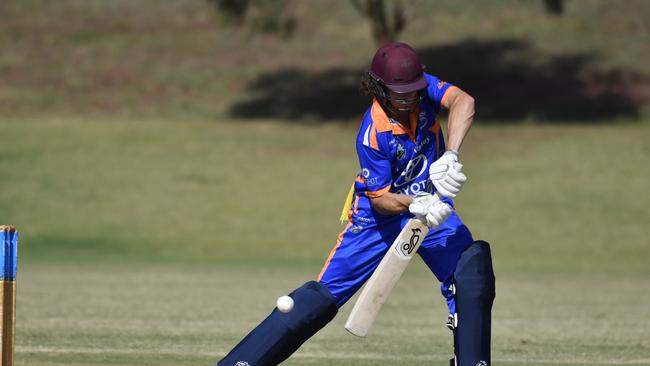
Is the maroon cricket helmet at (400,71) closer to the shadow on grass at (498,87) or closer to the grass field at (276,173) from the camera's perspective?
the grass field at (276,173)

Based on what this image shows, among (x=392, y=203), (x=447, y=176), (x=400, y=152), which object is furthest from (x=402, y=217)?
(x=447, y=176)

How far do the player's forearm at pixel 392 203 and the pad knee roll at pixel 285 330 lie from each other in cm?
53

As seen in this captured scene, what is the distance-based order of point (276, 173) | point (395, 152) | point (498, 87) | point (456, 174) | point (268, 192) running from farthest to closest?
point (498, 87) → point (276, 173) → point (268, 192) → point (395, 152) → point (456, 174)

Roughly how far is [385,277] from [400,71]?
3.52 ft

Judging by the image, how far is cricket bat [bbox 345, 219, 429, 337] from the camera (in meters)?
5.93

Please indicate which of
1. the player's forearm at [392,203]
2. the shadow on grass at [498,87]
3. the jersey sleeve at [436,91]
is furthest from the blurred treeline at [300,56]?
the player's forearm at [392,203]

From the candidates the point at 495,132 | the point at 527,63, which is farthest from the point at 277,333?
the point at 527,63

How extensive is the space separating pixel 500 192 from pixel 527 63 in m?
12.3

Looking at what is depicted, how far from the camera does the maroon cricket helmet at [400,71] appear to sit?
602cm

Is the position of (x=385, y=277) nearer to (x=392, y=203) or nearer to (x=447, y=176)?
(x=392, y=203)

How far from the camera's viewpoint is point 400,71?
602cm

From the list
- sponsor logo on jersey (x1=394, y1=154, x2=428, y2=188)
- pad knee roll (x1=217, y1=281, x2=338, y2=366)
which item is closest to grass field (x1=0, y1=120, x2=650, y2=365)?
pad knee roll (x1=217, y1=281, x2=338, y2=366)

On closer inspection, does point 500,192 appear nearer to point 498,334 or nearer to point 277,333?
point 498,334

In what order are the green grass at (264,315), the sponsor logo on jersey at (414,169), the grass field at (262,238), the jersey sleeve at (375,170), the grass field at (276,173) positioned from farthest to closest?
1. the grass field at (276,173)
2. the grass field at (262,238)
3. the green grass at (264,315)
4. the sponsor logo on jersey at (414,169)
5. the jersey sleeve at (375,170)
